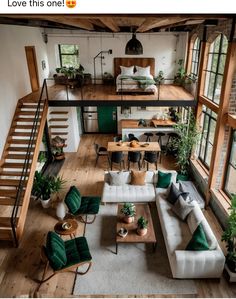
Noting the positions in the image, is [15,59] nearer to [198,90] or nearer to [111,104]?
[111,104]

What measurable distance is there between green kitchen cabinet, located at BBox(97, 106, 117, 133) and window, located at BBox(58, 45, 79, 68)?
2.45m

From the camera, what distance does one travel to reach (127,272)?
15.8ft

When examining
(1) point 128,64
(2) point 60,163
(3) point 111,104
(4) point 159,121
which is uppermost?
(1) point 128,64

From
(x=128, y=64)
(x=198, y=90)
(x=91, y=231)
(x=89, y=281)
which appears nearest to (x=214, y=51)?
(x=198, y=90)

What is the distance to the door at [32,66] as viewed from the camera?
29.6ft

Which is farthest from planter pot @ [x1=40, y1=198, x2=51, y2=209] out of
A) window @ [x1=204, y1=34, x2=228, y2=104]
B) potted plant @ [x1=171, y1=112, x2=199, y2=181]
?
window @ [x1=204, y1=34, x2=228, y2=104]

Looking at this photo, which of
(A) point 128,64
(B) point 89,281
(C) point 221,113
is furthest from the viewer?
(A) point 128,64

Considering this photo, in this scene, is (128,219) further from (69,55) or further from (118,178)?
(69,55)

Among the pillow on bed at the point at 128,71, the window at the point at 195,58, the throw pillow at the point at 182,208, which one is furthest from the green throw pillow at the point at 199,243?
the pillow on bed at the point at 128,71

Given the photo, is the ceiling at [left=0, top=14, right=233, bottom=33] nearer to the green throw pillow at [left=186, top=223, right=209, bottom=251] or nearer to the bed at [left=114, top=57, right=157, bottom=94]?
the bed at [left=114, top=57, right=157, bottom=94]

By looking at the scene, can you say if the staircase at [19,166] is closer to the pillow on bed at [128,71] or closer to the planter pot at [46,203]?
the planter pot at [46,203]

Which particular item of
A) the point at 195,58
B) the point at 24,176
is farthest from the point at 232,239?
the point at 195,58

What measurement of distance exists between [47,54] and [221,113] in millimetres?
8501

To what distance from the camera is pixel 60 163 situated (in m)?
9.46
